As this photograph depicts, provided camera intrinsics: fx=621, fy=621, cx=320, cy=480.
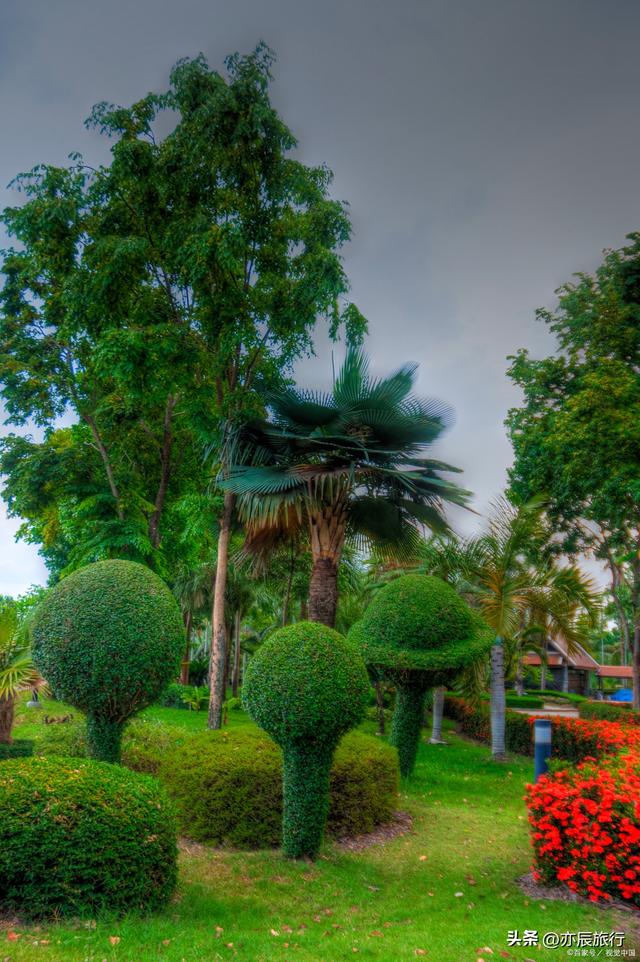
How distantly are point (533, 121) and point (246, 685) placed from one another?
1110 centimetres

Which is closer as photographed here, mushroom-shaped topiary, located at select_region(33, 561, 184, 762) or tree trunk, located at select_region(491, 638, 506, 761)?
mushroom-shaped topiary, located at select_region(33, 561, 184, 762)

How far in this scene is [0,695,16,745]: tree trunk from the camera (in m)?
9.17

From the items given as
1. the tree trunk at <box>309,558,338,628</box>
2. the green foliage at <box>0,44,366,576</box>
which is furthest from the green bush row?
the green foliage at <box>0,44,366,576</box>

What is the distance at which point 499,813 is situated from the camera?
30.8 ft

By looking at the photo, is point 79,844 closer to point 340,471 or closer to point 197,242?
point 340,471

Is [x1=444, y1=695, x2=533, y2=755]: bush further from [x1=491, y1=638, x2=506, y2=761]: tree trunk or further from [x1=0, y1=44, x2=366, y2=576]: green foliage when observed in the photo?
[x1=0, y1=44, x2=366, y2=576]: green foliage

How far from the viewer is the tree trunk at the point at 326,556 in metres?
12.1

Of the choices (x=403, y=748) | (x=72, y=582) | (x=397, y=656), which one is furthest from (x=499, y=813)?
(x=72, y=582)

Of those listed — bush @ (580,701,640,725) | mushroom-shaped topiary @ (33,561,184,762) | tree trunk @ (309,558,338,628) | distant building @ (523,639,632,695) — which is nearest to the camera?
mushroom-shaped topiary @ (33,561,184,762)

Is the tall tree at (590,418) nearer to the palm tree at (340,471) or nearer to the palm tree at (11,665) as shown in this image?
the palm tree at (340,471)

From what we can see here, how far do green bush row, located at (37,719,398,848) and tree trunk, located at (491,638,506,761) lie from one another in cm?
594

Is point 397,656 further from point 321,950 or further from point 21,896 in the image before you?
point 21,896

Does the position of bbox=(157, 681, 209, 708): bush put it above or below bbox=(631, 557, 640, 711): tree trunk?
below

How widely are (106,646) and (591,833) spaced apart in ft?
16.5
